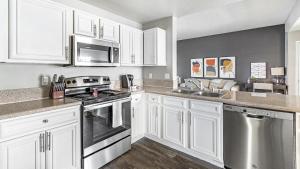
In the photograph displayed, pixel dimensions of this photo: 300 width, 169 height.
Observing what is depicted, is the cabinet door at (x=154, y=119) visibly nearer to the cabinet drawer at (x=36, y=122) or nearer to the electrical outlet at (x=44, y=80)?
the cabinet drawer at (x=36, y=122)

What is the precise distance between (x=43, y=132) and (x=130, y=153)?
1.35 metres

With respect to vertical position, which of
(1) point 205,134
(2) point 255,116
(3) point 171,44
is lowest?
(1) point 205,134

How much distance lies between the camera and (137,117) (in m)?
2.83

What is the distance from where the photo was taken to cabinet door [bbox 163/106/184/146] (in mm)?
2469

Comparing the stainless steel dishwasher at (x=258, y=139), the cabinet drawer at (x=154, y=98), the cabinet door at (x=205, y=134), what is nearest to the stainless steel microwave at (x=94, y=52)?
the cabinet drawer at (x=154, y=98)

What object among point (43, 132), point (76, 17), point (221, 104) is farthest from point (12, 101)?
point (221, 104)

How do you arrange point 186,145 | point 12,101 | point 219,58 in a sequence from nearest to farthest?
1. point 12,101
2. point 186,145
3. point 219,58

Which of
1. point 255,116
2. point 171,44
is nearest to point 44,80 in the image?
point 171,44

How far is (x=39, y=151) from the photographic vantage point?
61.1 inches

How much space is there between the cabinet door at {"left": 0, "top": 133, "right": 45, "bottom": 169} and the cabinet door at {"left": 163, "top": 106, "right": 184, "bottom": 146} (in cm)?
176

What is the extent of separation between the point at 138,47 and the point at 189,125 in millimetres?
1800

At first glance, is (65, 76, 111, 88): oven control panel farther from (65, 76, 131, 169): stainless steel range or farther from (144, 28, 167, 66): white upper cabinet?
(144, 28, 167, 66): white upper cabinet

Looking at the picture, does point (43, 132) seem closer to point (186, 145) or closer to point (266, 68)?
point (186, 145)

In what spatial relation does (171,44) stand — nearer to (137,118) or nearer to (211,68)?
(137,118)
